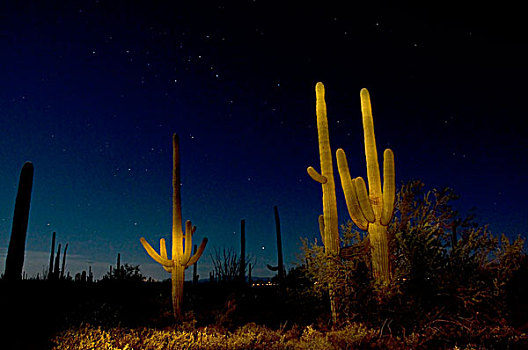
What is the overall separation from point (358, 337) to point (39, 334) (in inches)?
269

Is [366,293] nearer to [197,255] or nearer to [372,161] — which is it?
[372,161]

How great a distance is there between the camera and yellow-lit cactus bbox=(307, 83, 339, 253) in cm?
995

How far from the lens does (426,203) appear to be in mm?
10414

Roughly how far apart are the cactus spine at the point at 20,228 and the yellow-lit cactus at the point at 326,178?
229 inches

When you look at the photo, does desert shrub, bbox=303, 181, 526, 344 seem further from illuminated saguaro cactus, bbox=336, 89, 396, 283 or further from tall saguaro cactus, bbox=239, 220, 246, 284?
tall saguaro cactus, bbox=239, 220, 246, 284

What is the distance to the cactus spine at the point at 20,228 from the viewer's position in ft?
26.6

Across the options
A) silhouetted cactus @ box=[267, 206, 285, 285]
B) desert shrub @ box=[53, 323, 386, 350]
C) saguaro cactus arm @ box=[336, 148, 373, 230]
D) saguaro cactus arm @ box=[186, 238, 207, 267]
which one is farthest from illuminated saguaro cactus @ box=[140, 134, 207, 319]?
silhouetted cactus @ box=[267, 206, 285, 285]

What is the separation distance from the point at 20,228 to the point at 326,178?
641cm

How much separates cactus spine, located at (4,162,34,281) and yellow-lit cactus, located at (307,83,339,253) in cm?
581

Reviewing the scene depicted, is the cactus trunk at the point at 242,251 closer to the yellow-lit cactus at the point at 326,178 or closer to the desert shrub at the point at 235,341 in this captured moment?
the yellow-lit cactus at the point at 326,178

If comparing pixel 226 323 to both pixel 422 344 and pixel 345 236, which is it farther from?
pixel 422 344

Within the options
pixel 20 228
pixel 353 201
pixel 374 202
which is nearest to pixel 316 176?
pixel 353 201

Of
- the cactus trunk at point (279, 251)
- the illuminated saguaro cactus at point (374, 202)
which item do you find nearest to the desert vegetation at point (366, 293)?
the illuminated saguaro cactus at point (374, 202)

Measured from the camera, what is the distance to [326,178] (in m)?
10.2
